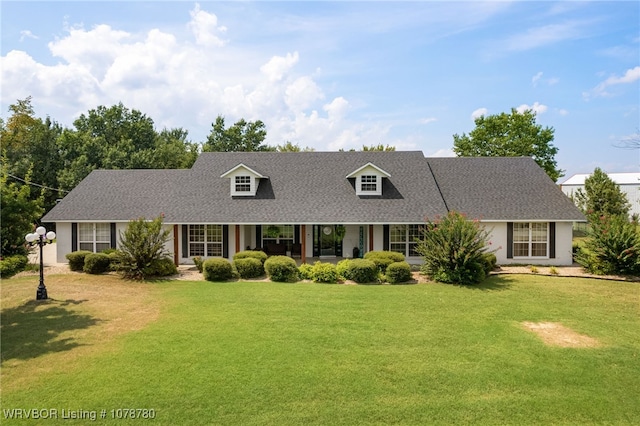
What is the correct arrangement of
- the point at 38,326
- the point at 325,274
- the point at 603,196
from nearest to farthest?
the point at 38,326 → the point at 325,274 → the point at 603,196

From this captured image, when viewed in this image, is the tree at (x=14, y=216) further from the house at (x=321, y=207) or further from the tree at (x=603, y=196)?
the tree at (x=603, y=196)

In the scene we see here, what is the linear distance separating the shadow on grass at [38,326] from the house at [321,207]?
8393mm

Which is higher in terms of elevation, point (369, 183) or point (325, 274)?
point (369, 183)

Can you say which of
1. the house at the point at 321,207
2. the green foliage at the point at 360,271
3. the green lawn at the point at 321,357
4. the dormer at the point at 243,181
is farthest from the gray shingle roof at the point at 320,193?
the green lawn at the point at 321,357

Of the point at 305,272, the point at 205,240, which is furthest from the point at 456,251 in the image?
the point at 205,240

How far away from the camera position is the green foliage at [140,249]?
18.4 meters

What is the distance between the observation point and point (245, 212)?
22.6 m

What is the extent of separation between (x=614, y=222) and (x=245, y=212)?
59.5 feet

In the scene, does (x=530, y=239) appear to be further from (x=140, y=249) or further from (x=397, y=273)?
(x=140, y=249)

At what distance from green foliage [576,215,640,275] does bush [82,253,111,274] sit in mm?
23369

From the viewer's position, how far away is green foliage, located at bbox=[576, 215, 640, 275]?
1872cm

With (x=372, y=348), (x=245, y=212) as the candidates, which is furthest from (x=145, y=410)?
(x=245, y=212)

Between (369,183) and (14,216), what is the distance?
16.8 metres

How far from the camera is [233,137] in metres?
50.5
